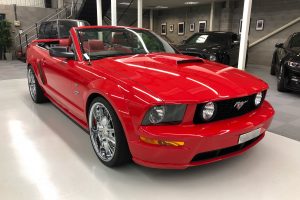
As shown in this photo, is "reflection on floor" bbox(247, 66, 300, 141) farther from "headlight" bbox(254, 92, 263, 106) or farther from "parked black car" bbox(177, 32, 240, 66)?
"parked black car" bbox(177, 32, 240, 66)

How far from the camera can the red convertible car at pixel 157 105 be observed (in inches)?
66.5

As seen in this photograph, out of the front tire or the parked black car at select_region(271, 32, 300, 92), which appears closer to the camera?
the front tire

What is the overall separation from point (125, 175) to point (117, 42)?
1.45m

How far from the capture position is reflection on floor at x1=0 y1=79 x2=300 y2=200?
5.98 feet

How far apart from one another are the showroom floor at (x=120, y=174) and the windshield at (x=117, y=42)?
0.92 metres

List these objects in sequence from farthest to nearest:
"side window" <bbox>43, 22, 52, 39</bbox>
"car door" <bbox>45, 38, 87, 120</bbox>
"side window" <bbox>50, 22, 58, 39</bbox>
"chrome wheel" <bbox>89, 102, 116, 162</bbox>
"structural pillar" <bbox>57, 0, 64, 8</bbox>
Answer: "structural pillar" <bbox>57, 0, 64, 8</bbox> → "side window" <bbox>43, 22, 52, 39</bbox> → "side window" <bbox>50, 22, 58, 39</bbox> → "car door" <bbox>45, 38, 87, 120</bbox> → "chrome wheel" <bbox>89, 102, 116, 162</bbox>

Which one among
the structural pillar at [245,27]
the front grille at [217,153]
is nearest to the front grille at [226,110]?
the front grille at [217,153]

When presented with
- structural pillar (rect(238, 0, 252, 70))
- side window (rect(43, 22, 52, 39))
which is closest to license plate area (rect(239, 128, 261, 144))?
structural pillar (rect(238, 0, 252, 70))

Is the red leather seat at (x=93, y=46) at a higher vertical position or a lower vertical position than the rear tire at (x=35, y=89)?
higher

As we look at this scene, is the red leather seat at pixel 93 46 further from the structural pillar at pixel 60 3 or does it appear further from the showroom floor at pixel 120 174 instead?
the structural pillar at pixel 60 3

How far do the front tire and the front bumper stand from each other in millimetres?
155

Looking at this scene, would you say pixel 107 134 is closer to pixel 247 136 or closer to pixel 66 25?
pixel 247 136

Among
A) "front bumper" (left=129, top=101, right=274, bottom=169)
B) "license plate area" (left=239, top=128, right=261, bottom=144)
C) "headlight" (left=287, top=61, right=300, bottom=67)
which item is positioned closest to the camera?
"front bumper" (left=129, top=101, right=274, bottom=169)

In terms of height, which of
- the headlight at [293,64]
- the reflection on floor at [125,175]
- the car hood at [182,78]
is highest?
the car hood at [182,78]
